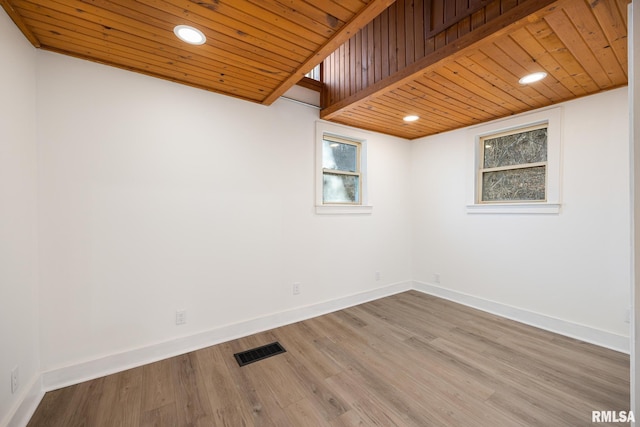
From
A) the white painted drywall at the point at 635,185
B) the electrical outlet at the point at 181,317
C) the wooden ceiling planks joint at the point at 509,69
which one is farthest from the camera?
the electrical outlet at the point at 181,317

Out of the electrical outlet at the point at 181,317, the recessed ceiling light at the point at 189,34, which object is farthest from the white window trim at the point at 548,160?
the electrical outlet at the point at 181,317

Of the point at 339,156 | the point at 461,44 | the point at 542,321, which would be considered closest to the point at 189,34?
the point at 461,44

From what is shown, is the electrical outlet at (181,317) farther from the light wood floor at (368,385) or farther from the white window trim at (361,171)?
the white window trim at (361,171)

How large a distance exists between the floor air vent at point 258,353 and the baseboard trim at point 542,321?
2.59m

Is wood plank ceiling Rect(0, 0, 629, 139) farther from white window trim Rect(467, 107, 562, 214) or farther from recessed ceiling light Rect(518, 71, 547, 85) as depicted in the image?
white window trim Rect(467, 107, 562, 214)

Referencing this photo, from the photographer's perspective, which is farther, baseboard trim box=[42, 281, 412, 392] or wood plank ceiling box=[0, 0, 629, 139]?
baseboard trim box=[42, 281, 412, 392]

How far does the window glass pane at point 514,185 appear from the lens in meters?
3.01

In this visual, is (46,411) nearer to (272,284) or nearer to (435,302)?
(272,284)

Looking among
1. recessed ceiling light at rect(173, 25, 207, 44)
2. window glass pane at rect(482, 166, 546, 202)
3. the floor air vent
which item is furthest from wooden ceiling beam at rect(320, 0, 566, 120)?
the floor air vent

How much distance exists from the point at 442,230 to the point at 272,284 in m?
2.62

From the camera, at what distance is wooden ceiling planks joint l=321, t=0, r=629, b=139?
5.15ft

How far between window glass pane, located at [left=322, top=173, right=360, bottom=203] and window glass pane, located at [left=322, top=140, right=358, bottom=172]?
0.41 feet

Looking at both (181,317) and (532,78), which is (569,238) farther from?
(181,317)

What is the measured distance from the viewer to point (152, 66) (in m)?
2.14
